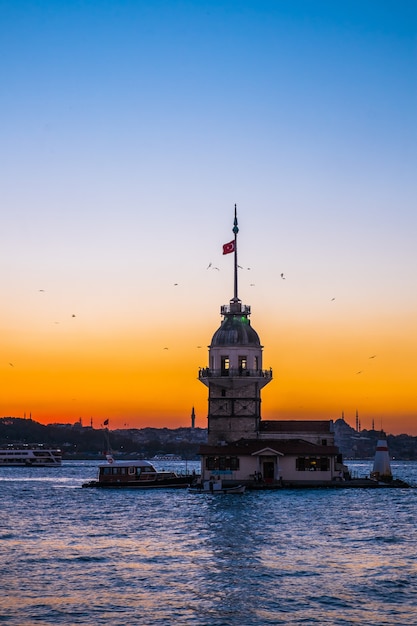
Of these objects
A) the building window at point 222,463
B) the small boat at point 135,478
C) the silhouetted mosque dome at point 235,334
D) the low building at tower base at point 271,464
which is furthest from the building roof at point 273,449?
the silhouetted mosque dome at point 235,334

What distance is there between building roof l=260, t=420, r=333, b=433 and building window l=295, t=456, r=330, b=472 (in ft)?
33.9

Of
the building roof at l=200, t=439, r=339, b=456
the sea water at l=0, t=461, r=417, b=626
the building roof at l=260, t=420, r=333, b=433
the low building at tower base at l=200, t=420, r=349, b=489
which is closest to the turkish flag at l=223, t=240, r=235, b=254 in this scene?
the building roof at l=260, t=420, r=333, b=433

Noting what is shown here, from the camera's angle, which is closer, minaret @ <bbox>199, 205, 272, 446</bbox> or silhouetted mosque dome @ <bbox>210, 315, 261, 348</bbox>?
minaret @ <bbox>199, 205, 272, 446</bbox>

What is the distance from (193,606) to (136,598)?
2.54 meters

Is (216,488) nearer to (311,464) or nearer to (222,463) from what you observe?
(222,463)

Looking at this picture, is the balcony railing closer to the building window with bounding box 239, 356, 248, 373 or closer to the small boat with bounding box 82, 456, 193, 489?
the building window with bounding box 239, 356, 248, 373

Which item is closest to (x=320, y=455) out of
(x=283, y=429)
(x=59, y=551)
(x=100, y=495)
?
(x=283, y=429)

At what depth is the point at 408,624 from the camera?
3516cm

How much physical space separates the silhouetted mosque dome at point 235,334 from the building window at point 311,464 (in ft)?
58.0

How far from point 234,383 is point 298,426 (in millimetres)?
8628

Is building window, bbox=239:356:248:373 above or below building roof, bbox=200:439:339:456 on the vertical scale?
above

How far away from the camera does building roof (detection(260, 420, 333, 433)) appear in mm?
114812

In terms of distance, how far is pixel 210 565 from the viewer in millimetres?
48156

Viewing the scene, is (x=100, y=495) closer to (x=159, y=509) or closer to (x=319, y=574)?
(x=159, y=509)
